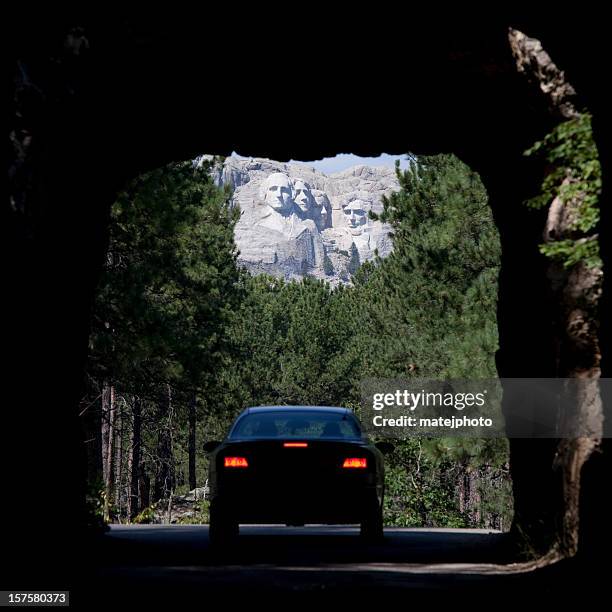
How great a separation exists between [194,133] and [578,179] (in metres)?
5.78

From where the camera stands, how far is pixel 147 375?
96.0ft

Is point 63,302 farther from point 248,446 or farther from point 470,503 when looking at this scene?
point 470,503

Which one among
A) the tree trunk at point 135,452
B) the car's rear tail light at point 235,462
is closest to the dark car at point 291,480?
the car's rear tail light at point 235,462

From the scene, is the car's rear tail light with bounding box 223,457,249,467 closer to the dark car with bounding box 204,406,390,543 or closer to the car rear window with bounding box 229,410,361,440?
the dark car with bounding box 204,406,390,543

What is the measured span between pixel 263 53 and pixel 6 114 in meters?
3.09

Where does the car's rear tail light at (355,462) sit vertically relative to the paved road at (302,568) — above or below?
above

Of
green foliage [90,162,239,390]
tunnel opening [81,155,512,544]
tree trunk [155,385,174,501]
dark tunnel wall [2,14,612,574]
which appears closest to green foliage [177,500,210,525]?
tunnel opening [81,155,512,544]

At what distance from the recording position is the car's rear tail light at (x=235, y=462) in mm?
13266

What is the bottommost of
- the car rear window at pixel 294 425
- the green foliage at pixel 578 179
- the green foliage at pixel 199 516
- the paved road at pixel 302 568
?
the green foliage at pixel 199 516

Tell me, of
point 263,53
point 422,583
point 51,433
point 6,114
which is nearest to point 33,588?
point 422,583

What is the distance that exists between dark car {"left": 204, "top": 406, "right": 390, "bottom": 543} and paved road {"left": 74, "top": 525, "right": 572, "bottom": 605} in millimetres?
462

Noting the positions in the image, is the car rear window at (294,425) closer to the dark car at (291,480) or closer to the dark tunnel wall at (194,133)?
the dark car at (291,480)

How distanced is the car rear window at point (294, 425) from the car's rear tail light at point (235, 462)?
0.51 m

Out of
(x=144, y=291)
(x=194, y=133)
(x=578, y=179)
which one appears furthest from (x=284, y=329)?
(x=578, y=179)
